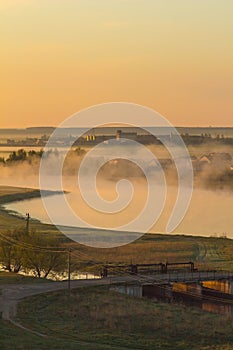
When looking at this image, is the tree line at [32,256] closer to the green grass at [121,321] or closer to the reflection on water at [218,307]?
the green grass at [121,321]

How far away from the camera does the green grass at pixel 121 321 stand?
36.3 m

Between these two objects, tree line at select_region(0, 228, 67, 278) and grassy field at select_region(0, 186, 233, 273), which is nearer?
tree line at select_region(0, 228, 67, 278)

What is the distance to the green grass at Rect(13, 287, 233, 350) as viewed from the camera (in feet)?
119

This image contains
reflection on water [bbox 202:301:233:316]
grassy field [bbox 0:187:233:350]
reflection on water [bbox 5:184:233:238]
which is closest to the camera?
grassy field [bbox 0:187:233:350]

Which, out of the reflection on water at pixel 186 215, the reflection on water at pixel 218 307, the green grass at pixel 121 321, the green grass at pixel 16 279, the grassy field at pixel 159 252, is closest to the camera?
the green grass at pixel 121 321

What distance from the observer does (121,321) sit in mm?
40875

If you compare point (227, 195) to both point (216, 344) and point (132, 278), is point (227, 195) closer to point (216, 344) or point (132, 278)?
point (132, 278)

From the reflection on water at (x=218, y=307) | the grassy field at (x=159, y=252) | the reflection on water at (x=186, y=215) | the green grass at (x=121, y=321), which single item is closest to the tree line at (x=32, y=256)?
the grassy field at (x=159, y=252)

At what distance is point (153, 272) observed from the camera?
56.1 m

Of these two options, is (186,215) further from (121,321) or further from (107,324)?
(107,324)

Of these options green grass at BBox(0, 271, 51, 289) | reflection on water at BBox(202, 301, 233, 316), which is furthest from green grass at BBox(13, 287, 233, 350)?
reflection on water at BBox(202, 301, 233, 316)

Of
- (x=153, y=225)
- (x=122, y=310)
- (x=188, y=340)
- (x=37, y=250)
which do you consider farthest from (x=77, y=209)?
(x=188, y=340)

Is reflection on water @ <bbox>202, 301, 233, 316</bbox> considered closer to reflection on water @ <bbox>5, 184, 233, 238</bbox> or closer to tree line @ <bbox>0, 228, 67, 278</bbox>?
tree line @ <bbox>0, 228, 67, 278</bbox>

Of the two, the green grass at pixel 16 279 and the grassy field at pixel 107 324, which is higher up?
the green grass at pixel 16 279
